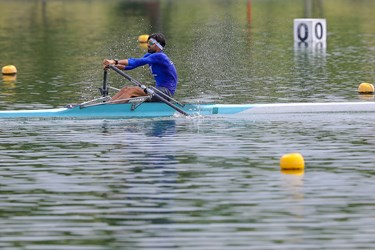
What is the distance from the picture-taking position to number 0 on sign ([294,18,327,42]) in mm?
42531

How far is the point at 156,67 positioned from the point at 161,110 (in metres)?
0.86

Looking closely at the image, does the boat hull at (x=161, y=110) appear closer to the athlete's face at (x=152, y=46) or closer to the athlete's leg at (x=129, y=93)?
the athlete's leg at (x=129, y=93)

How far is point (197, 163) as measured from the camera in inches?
715

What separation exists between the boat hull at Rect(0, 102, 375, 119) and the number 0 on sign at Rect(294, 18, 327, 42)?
1879 centimetres

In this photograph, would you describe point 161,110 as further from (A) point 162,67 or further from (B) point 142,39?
(B) point 142,39

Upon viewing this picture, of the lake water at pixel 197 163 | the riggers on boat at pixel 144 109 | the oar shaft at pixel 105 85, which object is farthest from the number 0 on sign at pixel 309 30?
the oar shaft at pixel 105 85

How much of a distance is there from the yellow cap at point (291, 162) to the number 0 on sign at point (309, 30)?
25.4 m

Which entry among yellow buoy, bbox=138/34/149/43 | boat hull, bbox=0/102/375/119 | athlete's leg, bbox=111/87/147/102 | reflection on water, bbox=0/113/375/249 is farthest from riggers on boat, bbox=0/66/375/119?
yellow buoy, bbox=138/34/149/43

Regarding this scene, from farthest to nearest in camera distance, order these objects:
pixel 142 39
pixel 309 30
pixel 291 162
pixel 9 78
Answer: pixel 142 39 < pixel 309 30 < pixel 9 78 < pixel 291 162

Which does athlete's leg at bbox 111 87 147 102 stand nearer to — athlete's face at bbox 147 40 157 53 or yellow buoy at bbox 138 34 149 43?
athlete's face at bbox 147 40 157 53

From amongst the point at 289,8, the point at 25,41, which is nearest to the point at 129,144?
the point at 25,41

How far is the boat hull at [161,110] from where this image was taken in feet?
75.7

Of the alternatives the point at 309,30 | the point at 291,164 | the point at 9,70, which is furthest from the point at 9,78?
the point at 291,164

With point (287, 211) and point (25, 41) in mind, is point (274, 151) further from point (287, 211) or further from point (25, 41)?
point (25, 41)
